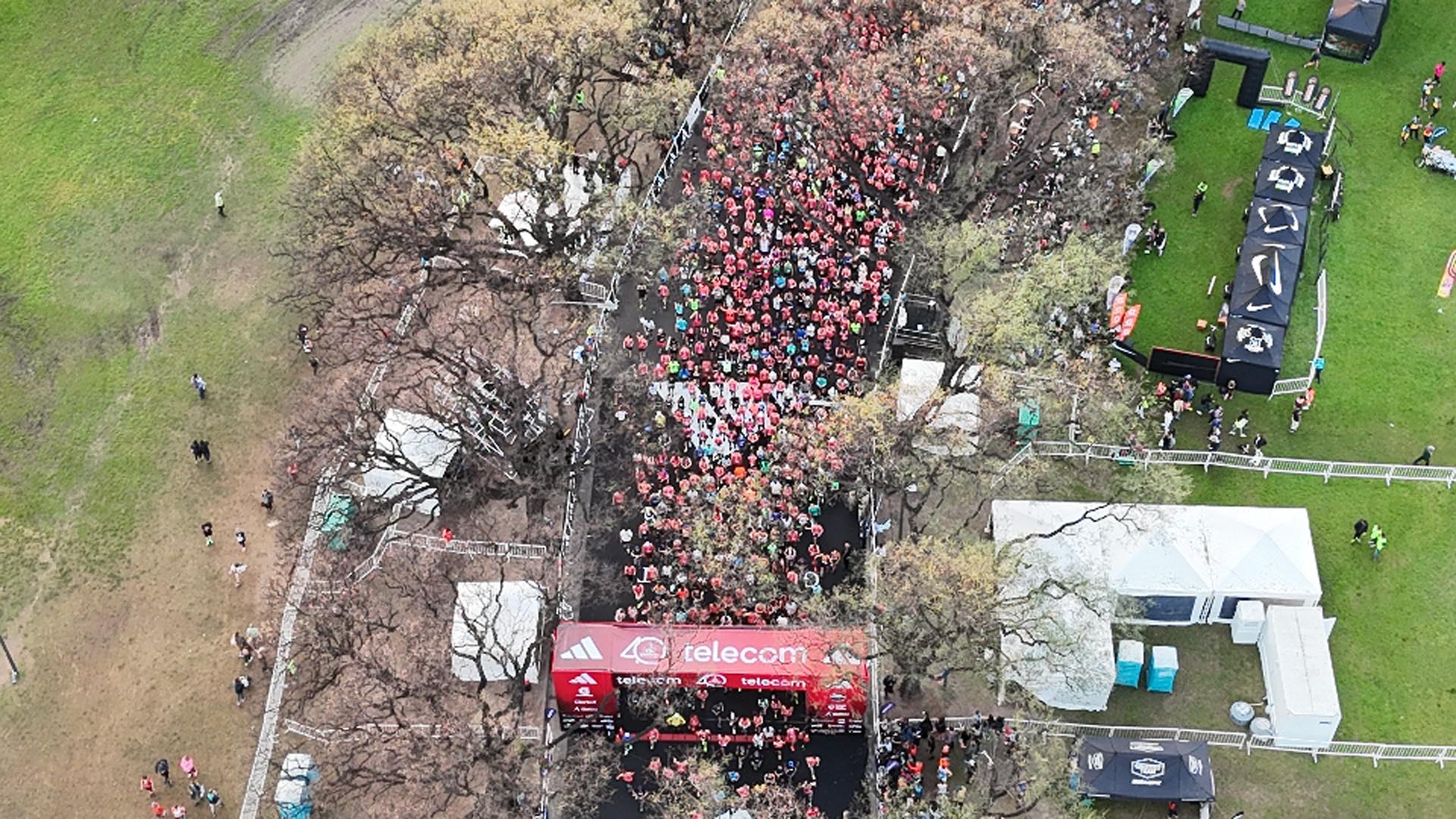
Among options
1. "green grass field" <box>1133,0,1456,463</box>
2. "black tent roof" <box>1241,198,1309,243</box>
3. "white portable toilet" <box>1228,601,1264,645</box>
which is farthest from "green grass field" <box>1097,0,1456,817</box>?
"black tent roof" <box>1241,198,1309,243</box>

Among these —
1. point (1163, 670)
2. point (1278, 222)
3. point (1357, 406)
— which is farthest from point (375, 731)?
point (1278, 222)

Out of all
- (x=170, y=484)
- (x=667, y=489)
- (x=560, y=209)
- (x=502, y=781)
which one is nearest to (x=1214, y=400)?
(x=667, y=489)

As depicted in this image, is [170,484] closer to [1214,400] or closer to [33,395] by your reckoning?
[33,395]

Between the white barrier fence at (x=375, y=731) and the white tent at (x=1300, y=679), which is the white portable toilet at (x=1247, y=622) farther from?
the white barrier fence at (x=375, y=731)

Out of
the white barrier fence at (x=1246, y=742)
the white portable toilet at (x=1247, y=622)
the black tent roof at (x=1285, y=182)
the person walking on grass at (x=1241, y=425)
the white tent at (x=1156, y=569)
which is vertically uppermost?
the black tent roof at (x=1285, y=182)

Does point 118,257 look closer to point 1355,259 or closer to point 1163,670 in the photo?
point 1163,670

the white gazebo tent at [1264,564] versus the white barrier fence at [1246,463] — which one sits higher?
the white barrier fence at [1246,463]

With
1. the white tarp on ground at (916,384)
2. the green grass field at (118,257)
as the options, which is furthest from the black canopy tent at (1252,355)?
the green grass field at (118,257)
